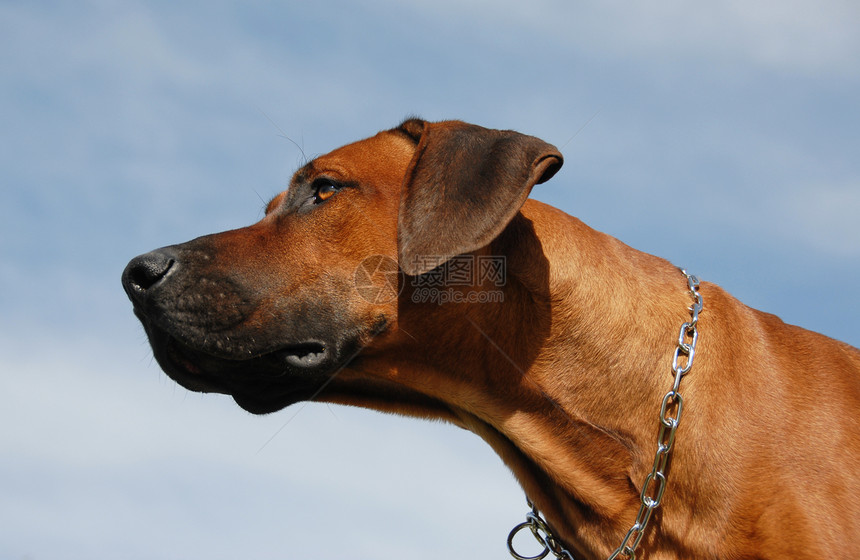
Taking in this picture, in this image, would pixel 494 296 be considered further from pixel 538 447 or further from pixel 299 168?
pixel 299 168

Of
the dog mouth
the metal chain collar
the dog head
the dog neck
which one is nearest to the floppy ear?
the dog head

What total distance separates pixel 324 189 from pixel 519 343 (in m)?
1.33

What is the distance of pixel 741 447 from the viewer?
11.2 feet

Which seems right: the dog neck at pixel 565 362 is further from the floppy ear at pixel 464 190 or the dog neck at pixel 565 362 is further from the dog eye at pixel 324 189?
the dog eye at pixel 324 189

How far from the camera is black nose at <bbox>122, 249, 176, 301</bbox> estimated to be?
3482mm

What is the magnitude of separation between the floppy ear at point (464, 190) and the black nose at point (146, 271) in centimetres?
116

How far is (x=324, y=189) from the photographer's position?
3877 millimetres

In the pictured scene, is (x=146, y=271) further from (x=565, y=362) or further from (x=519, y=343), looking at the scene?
(x=565, y=362)

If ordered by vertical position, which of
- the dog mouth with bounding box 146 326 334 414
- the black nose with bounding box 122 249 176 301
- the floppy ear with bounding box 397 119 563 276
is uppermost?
the floppy ear with bounding box 397 119 563 276

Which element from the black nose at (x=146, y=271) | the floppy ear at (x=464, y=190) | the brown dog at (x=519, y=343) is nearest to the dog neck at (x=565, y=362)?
the brown dog at (x=519, y=343)

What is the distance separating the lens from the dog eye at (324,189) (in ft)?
12.6

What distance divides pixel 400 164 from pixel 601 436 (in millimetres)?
1813

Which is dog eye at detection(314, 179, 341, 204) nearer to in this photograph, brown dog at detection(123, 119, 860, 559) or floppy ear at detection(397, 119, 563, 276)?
brown dog at detection(123, 119, 860, 559)

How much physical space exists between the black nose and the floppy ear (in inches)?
45.6
